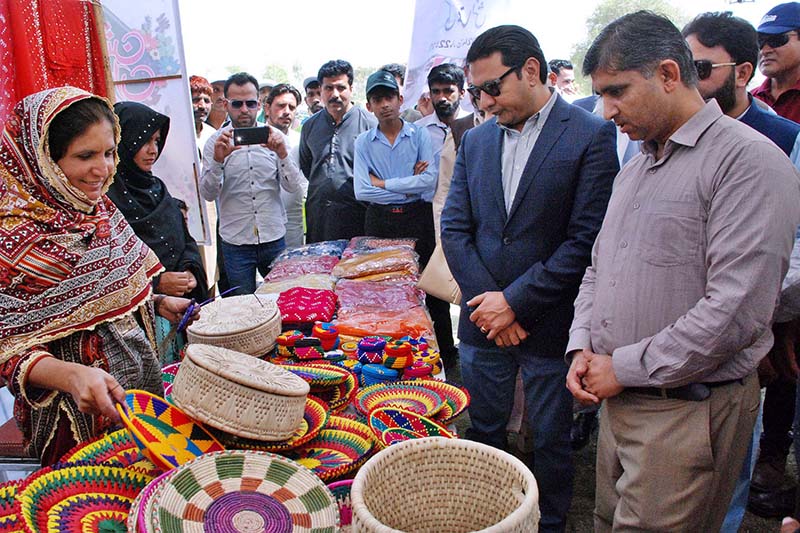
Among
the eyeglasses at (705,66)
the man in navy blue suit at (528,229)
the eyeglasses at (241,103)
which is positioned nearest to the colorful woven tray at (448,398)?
the man in navy blue suit at (528,229)

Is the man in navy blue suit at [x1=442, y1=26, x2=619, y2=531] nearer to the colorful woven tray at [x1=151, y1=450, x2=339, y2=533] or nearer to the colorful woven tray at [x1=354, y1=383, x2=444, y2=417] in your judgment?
the colorful woven tray at [x1=354, y1=383, x2=444, y2=417]

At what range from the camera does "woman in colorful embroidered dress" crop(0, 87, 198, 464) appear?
1.52m

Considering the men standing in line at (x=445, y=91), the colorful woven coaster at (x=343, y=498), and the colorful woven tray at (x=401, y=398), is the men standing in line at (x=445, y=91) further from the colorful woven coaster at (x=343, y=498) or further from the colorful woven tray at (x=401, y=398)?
the colorful woven coaster at (x=343, y=498)

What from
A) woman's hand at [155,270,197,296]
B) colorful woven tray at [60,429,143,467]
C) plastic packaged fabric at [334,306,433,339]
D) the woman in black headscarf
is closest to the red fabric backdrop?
the woman in black headscarf

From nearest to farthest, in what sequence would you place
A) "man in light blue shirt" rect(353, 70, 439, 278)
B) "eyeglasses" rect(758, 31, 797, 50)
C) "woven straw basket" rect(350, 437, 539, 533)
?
"woven straw basket" rect(350, 437, 539, 533), "eyeglasses" rect(758, 31, 797, 50), "man in light blue shirt" rect(353, 70, 439, 278)

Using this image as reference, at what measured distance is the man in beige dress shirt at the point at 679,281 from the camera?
4.48 feet

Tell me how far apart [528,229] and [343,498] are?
3.91 ft

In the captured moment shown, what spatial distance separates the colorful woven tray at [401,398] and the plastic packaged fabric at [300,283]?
1.15 metres

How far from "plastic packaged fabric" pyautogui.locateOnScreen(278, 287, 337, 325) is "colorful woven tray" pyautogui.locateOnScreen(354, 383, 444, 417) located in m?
0.69

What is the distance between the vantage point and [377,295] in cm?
298

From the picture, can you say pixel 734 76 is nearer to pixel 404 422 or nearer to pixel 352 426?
pixel 404 422

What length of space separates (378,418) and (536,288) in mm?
779

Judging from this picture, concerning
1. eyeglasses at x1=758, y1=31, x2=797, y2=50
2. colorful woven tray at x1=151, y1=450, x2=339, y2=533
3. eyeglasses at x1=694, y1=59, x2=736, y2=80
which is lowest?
colorful woven tray at x1=151, y1=450, x2=339, y2=533

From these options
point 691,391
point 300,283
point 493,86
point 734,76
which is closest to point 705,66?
point 734,76
